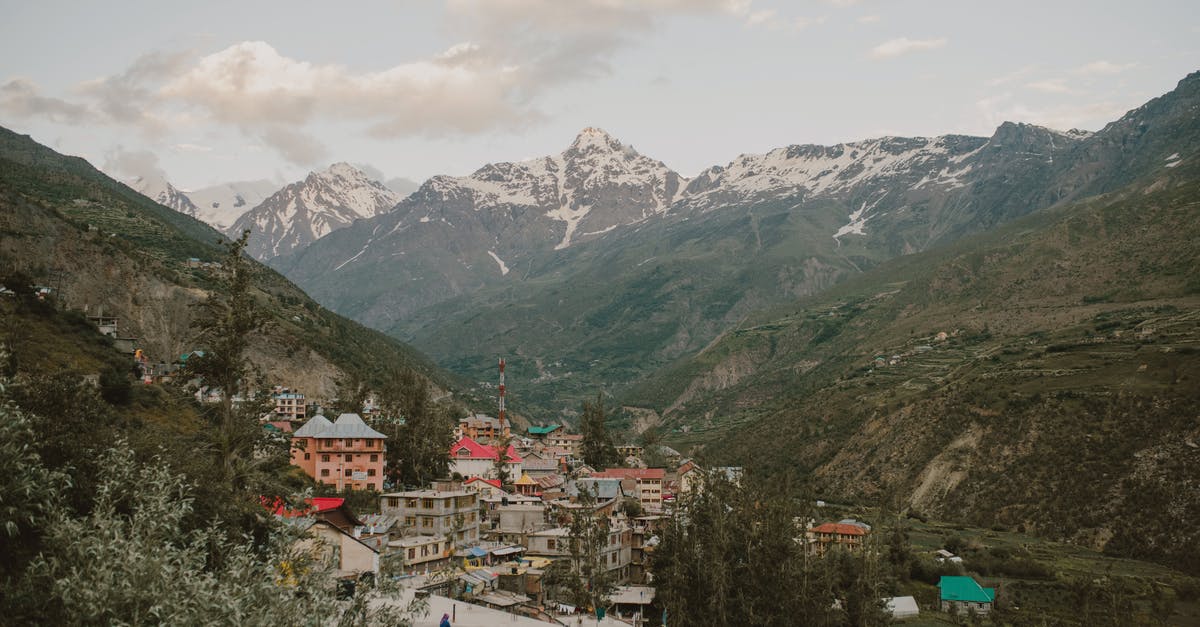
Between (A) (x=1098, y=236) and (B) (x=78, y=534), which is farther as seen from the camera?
(A) (x=1098, y=236)

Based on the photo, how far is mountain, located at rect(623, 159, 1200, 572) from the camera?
8662cm

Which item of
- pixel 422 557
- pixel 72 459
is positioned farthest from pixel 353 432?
pixel 72 459

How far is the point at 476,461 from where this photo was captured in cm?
9450

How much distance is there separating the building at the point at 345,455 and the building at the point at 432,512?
906cm

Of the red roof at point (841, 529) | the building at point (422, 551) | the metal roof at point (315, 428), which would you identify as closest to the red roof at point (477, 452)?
the metal roof at point (315, 428)

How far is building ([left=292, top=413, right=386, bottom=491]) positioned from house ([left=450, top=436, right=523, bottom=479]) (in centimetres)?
1726

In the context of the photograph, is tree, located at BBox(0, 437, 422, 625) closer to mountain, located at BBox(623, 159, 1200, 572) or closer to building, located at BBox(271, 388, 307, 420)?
mountain, located at BBox(623, 159, 1200, 572)

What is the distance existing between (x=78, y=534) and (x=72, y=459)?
6396 millimetres

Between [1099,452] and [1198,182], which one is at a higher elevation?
[1198,182]

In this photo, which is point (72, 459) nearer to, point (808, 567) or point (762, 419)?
point (808, 567)

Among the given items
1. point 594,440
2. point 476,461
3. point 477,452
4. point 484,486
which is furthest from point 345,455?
point 594,440

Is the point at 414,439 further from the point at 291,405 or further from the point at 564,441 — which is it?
the point at 564,441

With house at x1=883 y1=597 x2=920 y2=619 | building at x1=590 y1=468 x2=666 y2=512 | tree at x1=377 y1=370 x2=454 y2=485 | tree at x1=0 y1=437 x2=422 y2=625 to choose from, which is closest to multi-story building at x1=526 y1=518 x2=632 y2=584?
tree at x1=377 y1=370 x2=454 y2=485

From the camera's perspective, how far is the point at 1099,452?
92250 mm
